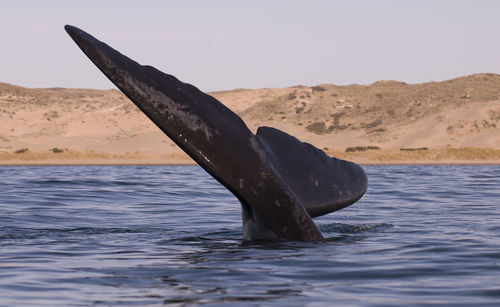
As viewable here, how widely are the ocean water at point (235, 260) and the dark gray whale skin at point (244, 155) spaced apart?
1.67 ft

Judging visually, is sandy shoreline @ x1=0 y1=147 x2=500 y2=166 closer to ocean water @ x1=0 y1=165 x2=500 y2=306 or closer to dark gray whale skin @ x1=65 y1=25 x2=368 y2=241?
ocean water @ x1=0 y1=165 x2=500 y2=306

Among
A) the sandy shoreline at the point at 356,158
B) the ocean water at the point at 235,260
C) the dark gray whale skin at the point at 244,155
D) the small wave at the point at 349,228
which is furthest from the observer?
the sandy shoreline at the point at 356,158

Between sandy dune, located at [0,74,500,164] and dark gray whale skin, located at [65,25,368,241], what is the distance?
4743 centimetres

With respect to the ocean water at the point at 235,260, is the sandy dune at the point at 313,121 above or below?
above

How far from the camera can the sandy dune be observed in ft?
192

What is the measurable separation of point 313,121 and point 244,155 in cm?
8077

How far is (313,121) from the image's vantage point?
87562mm

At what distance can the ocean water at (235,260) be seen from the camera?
5.99m

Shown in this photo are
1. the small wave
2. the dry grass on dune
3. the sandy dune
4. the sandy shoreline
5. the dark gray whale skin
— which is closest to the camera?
the dark gray whale skin

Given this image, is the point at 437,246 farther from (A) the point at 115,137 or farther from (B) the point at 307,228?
(A) the point at 115,137

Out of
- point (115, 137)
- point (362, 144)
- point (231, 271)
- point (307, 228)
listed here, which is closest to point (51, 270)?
point (231, 271)

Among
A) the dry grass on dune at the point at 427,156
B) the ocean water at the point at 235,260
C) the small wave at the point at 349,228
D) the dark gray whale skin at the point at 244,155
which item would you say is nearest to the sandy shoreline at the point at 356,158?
the dry grass on dune at the point at 427,156

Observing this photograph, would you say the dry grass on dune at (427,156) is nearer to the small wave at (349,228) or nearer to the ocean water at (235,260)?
the ocean water at (235,260)

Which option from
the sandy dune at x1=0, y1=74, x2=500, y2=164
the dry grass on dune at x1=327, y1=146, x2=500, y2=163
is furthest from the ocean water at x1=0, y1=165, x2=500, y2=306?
the sandy dune at x1=0, y1=74, x2=500, y2=164
